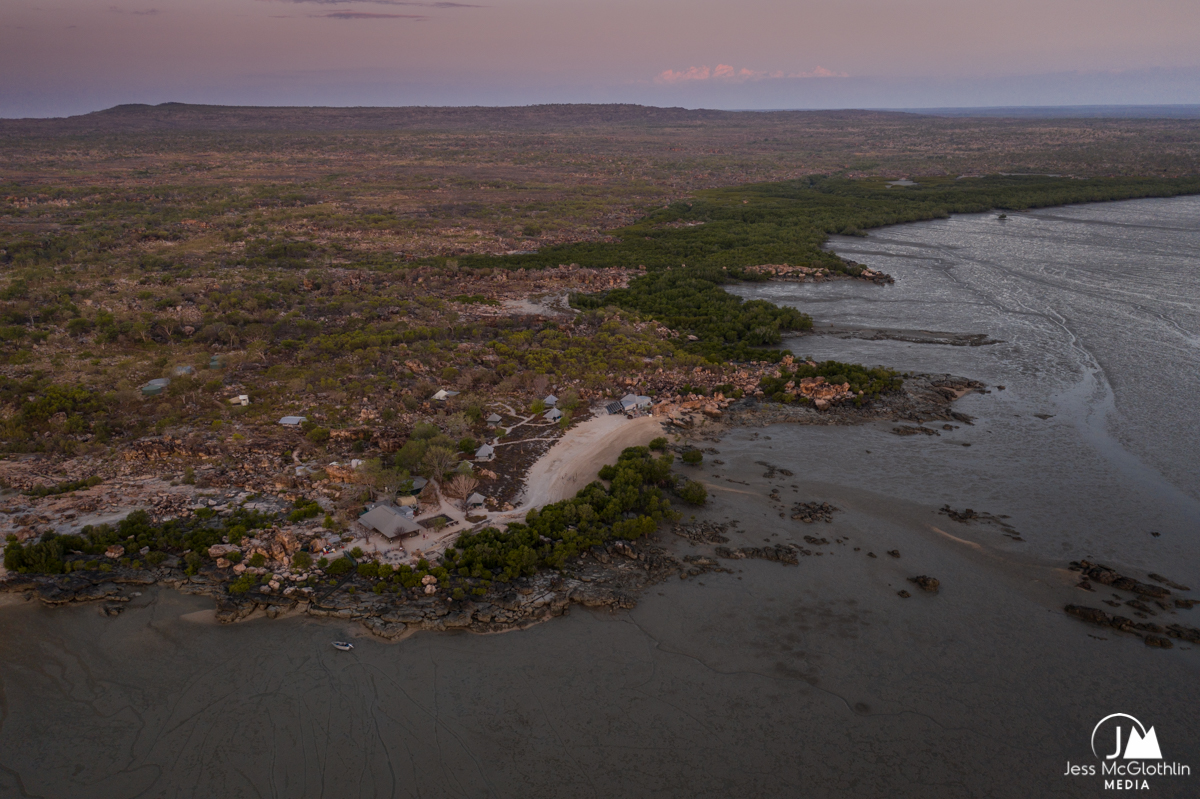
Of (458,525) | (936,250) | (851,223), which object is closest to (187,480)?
(458,525)

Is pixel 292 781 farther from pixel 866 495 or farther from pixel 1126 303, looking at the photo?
pixel 1126 303

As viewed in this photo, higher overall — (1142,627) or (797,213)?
(797,213)

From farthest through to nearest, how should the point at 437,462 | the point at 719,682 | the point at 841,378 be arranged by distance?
the point at 841,378 → the point at 437,462 → the point at 719,682

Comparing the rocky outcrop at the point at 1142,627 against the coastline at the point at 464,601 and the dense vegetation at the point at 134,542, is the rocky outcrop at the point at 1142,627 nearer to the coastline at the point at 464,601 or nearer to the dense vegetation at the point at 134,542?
the coastline at the point at 464,601

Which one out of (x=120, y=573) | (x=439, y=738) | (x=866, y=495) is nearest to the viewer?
(x=439, y=738)

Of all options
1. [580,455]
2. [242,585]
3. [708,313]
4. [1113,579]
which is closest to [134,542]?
[242,585]

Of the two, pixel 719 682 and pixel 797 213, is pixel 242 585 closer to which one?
pixel 719 682

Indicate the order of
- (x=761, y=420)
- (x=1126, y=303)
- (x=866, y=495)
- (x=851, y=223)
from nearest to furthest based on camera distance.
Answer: (x=866, y=495) < (x=761, y=420) < (x=1126, y=303) < (x=851, y=223)
